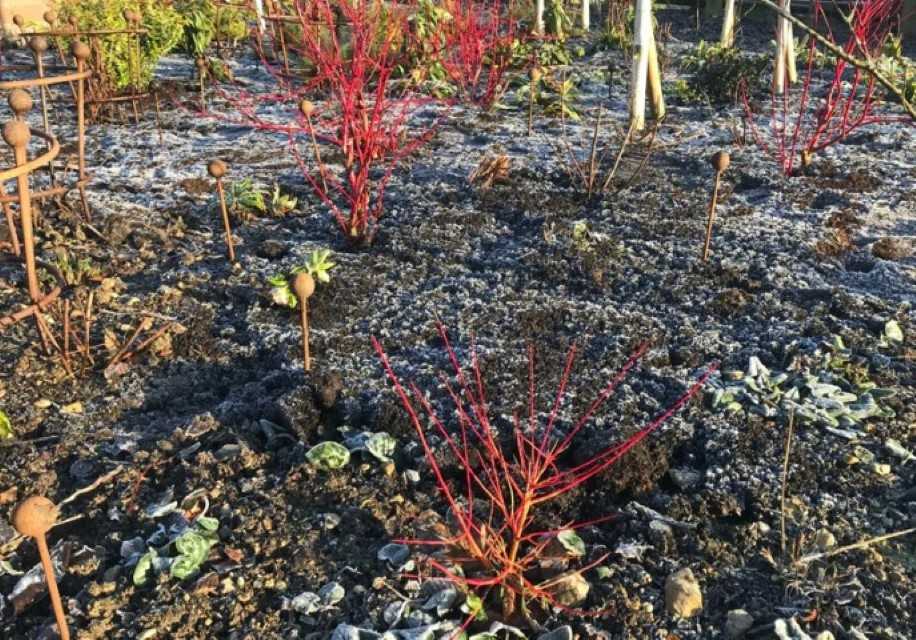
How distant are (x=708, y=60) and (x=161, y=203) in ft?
13.9

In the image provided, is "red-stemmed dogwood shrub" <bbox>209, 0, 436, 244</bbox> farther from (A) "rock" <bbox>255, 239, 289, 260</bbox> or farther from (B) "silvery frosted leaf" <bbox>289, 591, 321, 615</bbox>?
(B) "silvery frosted leaf" <bbox>289, 591, 321, 615</bbox>

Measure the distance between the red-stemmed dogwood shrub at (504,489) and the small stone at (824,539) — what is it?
0.46m

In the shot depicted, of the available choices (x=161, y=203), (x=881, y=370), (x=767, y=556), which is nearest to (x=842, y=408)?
(x=881, y=370)

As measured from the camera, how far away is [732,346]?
2.61 meters

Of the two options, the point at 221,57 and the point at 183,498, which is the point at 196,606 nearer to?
the point at 183,498

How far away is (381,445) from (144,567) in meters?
0.69

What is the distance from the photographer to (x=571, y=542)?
183cm

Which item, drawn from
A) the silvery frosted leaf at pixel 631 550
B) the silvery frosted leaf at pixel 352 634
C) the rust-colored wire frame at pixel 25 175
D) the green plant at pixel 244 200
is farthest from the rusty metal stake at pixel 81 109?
the silvery frosted leaf at pixel 631 550

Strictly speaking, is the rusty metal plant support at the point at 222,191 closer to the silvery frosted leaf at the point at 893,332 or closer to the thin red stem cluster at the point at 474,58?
the silvery frosted leaf at the point at 893,332

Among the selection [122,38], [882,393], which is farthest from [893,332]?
[122,38]

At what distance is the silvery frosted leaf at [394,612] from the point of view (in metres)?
1.66

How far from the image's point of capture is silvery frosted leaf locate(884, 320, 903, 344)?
2.61 meters

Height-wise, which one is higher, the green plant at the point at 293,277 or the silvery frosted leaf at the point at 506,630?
the green plant at the point at 293,277

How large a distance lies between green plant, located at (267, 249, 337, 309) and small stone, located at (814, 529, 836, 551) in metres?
1.95
